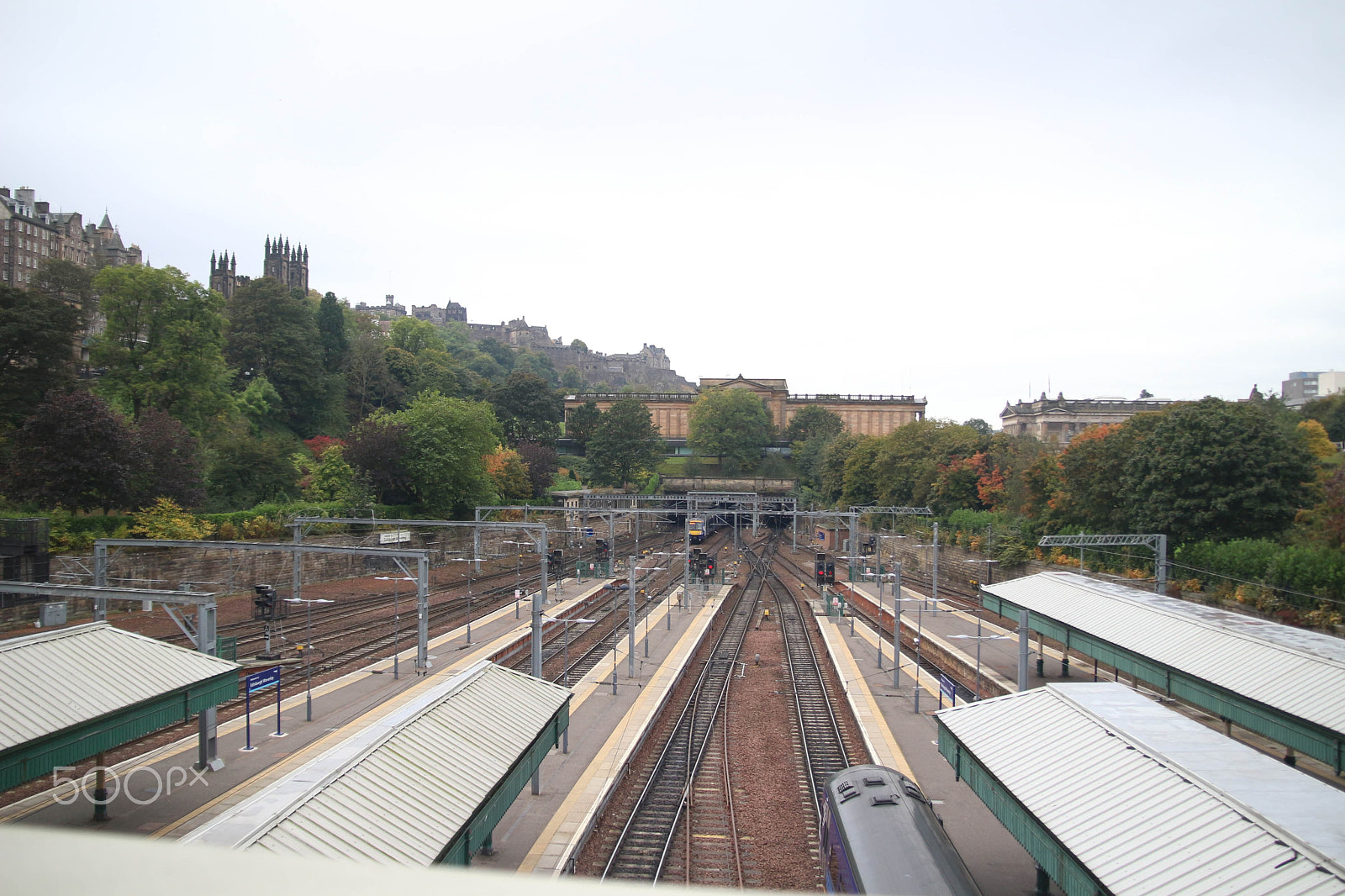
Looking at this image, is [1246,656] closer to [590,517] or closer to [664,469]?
[590,517]

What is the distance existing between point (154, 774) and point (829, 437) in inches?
2726

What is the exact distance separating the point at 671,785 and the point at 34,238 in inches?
3294

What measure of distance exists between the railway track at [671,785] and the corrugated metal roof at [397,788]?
2810mm

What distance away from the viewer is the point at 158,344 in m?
39.7

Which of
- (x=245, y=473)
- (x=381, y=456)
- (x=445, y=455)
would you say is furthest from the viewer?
(x=445, y=455)

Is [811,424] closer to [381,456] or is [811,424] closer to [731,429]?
[731,429]

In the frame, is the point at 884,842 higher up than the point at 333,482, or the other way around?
the point at 333,482

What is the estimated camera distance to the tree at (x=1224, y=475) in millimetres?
25828

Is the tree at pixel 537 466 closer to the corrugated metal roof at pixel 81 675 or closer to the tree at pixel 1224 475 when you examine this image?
the tree at pixel 1224 475

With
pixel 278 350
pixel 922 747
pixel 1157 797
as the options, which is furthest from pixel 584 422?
pixel 1157 797

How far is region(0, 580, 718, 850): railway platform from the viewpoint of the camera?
13.0 metres

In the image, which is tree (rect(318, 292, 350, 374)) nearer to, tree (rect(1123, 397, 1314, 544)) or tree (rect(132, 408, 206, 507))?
tree (rect(132, 408, 206, 507))

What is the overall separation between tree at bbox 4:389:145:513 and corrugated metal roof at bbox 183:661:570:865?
76.9 ft

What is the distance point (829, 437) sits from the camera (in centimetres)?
7875
